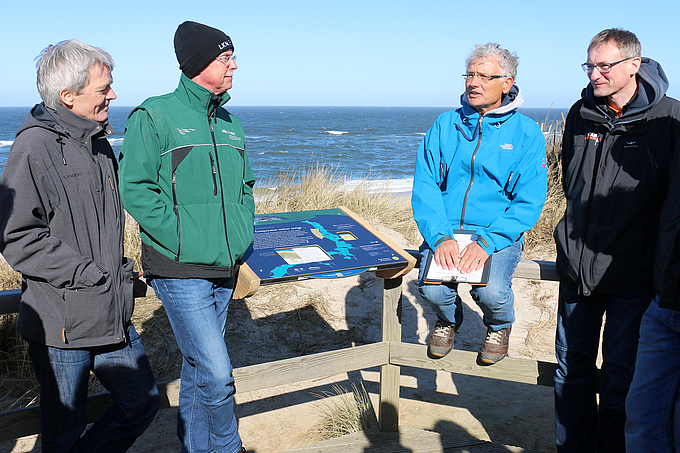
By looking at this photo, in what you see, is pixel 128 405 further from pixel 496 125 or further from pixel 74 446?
pixel 496 125

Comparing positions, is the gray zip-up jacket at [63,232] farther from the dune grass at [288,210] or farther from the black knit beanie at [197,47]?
the dune grass at [288,210]

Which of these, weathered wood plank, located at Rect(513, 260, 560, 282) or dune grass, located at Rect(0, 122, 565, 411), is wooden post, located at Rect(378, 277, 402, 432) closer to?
weathered wood plank, located at Rect(513, 260, 560, 282)

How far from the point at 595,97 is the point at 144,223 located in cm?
197

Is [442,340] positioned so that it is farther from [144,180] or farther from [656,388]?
[144,180]

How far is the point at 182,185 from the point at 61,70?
1.94 ft

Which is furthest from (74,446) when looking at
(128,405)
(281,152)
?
(281,152)

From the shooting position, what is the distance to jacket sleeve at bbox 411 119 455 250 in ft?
8.55

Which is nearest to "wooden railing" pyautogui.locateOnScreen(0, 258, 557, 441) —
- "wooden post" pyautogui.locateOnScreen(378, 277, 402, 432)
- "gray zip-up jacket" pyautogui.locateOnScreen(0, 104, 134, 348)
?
"wooden post" pyautogui.locateOnScreen(378, 277, 402, 432)

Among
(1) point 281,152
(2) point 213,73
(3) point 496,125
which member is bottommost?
(1) point 281,152

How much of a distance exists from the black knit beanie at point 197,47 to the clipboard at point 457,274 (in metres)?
1.35

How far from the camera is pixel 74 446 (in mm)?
2109

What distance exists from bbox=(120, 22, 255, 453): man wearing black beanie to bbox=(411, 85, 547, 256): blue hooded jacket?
94cm

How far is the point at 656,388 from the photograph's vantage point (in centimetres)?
194

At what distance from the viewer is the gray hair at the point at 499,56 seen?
103 inches
